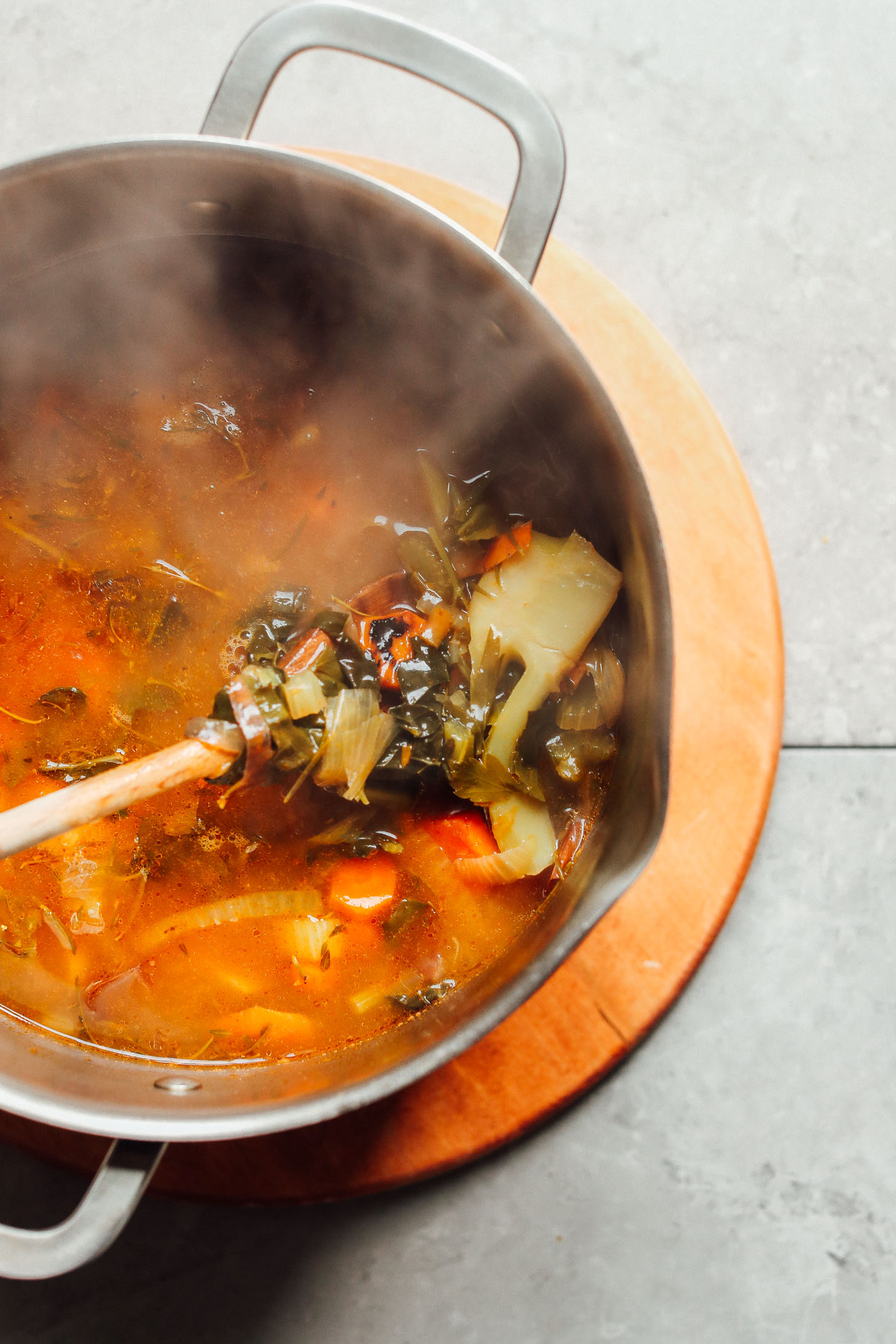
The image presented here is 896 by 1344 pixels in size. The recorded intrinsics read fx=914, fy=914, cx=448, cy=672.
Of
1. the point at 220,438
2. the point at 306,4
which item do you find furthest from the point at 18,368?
the point at 306,4

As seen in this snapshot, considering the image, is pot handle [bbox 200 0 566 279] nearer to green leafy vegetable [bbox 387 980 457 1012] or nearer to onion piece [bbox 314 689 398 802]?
onion piece [bbox 314 689 398 802]

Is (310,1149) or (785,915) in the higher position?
(785,915)

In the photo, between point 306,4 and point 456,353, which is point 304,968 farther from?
point 306,4

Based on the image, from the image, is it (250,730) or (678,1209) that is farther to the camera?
(678,1209)

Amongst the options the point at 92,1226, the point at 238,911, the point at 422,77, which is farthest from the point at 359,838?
the point at 422,77

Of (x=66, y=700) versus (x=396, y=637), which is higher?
(x=396, y=637)

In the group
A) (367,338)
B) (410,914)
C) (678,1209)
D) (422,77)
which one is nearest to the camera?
(422,77)

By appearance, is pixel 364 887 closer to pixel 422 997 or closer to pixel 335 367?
pixel 422 997
